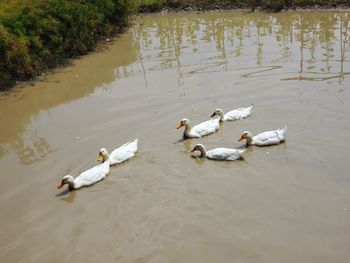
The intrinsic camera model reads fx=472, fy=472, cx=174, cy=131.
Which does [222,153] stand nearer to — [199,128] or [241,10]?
[199,128]

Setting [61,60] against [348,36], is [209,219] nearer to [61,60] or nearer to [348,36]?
[61,60]

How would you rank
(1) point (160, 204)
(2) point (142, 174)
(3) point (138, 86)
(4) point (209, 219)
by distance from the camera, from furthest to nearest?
(3) point (138, 86), (2) point (142, 174), (1) point (160, 204), (4) point (209, 219)

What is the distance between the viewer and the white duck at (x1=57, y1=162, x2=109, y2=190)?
859 cm

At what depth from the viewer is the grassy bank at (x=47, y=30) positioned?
14609 mm

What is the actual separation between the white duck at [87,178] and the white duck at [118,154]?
14.3 inches

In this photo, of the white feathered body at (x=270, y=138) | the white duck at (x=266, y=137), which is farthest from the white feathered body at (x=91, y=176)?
the white feathered body at (x=270, y=138)

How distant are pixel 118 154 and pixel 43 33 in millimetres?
8357

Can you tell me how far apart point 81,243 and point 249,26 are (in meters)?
15.1

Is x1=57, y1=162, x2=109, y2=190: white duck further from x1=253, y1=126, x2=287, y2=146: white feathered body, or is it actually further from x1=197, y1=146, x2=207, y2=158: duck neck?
x1=253, y1=126, x2=287, y2=146: white feathered body

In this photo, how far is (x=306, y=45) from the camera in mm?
16406

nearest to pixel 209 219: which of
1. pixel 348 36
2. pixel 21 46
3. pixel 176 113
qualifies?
pixel 176 113

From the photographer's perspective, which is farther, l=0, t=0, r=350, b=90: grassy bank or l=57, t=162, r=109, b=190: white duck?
l=0, t=0, r=350, b=90: grassy bank

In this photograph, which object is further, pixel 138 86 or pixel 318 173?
pixel 138 86

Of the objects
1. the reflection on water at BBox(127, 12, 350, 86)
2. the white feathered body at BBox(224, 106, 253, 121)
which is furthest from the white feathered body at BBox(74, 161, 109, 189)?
the reflection on water at BBox(127, 12, 350, 86)
